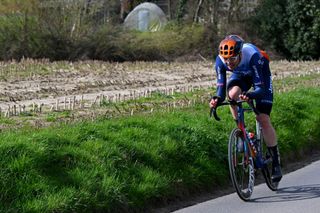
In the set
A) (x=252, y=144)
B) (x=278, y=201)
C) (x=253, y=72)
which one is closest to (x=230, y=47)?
(x=253, y=72)

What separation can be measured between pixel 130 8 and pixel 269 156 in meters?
35.0

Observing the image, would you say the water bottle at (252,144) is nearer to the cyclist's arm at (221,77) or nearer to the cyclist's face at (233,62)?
the cyclist's arm at (221,77)

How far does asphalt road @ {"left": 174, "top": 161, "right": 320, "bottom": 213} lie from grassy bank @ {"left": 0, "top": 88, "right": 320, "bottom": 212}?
463mm

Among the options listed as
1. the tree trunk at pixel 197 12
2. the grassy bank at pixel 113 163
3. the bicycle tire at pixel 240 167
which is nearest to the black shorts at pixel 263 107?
the bicycle tire at pixel 240 167

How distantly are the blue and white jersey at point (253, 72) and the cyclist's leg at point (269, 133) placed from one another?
0.12 metres

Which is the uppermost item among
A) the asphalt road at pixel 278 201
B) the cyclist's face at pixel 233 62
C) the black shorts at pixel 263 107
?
the cyclist's face at pixel 233 62

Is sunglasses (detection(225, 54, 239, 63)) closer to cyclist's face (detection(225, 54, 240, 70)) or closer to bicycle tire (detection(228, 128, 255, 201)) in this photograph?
cyclist's face (detection(225, 54, 240, 70))

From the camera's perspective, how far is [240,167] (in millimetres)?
8883

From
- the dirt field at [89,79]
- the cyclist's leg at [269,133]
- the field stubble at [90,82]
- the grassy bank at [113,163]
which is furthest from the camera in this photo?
the dirt field at [89,79]

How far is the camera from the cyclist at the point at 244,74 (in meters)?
8.67

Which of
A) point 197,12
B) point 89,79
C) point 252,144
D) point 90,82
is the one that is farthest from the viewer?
point 197,12

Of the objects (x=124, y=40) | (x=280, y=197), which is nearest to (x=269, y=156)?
(x=280, y=197)

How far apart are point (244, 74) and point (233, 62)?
10.4 inches

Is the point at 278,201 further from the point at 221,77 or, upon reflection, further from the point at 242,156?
the point at 221,77
